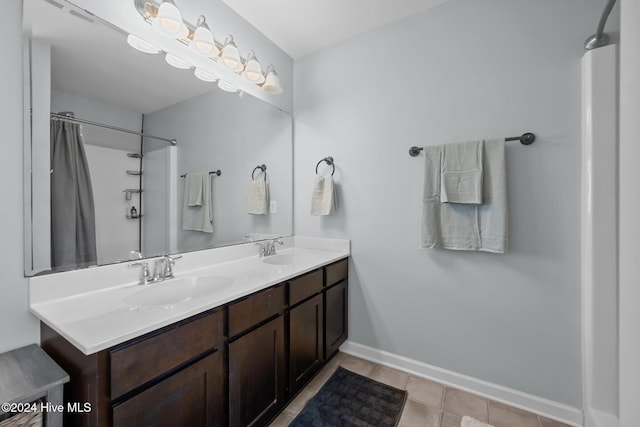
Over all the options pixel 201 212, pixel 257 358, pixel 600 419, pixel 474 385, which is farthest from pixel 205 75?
pixel 600 419

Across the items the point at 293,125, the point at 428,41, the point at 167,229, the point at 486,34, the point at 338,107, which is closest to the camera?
the point at 167,229

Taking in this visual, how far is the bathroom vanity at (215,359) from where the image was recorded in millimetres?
769

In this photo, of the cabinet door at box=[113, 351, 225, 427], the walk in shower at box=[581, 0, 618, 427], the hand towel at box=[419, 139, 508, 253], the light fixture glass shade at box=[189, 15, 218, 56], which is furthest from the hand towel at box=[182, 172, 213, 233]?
the walk in shower at box=[581, 0, 618, 427]

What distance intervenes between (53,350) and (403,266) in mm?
1811

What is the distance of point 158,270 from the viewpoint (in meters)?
1.33

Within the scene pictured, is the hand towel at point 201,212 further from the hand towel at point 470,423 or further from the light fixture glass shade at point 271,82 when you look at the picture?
the hand towel at point 470,423

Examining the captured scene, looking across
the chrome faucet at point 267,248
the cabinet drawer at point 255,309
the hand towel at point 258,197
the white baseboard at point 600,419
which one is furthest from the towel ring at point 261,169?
the white baseboard at point 600,419

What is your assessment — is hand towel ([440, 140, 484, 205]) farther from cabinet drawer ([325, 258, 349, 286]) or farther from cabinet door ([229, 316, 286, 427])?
cabinet door ([229, 316, 286, 427])

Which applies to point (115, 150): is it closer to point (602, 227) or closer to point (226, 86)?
point (226, 86)

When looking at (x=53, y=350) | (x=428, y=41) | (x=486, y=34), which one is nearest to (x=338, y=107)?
(x=428, y=41)

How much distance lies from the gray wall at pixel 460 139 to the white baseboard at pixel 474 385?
47 mm

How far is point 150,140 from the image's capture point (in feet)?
4.48

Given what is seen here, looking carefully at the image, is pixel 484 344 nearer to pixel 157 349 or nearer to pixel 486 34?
pixel 157 349

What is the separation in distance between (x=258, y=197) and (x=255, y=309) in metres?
1.04
